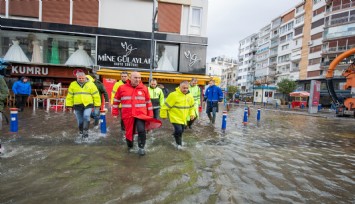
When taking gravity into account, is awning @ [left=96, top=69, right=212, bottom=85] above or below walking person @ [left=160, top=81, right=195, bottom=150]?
above

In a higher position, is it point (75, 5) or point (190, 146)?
point (75, 5)

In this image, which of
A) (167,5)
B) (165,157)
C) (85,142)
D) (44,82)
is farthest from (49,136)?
(167,5)

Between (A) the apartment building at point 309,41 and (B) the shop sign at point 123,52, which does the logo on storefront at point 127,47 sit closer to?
(B) the shop sign at point 123,52

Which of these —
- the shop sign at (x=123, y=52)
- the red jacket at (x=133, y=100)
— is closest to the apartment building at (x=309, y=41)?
the shop sign at (x=123, y=52)

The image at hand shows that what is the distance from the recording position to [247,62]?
10194 centimetres

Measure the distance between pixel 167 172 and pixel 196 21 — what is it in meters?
18.6

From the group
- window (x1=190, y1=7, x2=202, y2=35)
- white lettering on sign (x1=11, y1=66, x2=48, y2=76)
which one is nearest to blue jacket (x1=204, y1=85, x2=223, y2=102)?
window (x1=190, y1=7, x2=202, y2=35)

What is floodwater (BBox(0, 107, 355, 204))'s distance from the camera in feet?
Answer: 11.3

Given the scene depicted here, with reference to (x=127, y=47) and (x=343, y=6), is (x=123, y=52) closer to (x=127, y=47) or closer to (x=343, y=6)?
(x=127, y=47)

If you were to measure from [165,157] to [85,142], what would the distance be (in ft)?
7.73

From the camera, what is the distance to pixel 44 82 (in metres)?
18.1

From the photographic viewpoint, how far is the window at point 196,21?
21.0 metres

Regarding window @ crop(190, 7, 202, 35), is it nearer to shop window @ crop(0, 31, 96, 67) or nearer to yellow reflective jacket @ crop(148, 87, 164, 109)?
shop window @ crop(0, 31, 96, 67)

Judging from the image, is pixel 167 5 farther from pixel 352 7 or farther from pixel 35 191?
pixel 352 7
